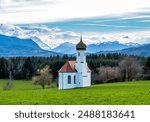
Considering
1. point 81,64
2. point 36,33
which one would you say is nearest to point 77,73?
point 81,64

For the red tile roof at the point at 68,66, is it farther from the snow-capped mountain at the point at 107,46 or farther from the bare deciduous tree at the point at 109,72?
the snow-capped mountain at the point at 107,46

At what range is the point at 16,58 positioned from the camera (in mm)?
12047

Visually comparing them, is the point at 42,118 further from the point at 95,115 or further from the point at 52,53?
the point at 52,53

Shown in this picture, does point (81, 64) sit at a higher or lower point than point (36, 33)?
lower

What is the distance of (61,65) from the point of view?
1201 cm

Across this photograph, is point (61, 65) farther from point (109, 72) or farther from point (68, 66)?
point (109, 72)

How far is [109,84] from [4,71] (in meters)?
2.81

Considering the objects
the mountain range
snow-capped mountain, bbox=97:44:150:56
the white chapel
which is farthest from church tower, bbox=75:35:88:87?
snow-capped mountain, bbox=97:44:150:56

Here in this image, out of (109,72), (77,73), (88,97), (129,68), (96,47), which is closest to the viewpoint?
(88,97)

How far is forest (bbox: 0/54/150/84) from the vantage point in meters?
11.9

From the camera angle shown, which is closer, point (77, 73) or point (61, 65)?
point (61, 65)

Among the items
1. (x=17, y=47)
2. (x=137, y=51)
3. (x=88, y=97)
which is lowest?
(x=88, y=97)

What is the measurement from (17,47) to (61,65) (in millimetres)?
1116

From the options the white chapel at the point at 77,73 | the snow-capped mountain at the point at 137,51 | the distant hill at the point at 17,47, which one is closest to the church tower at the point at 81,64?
the white chapel at the point at 77,73
